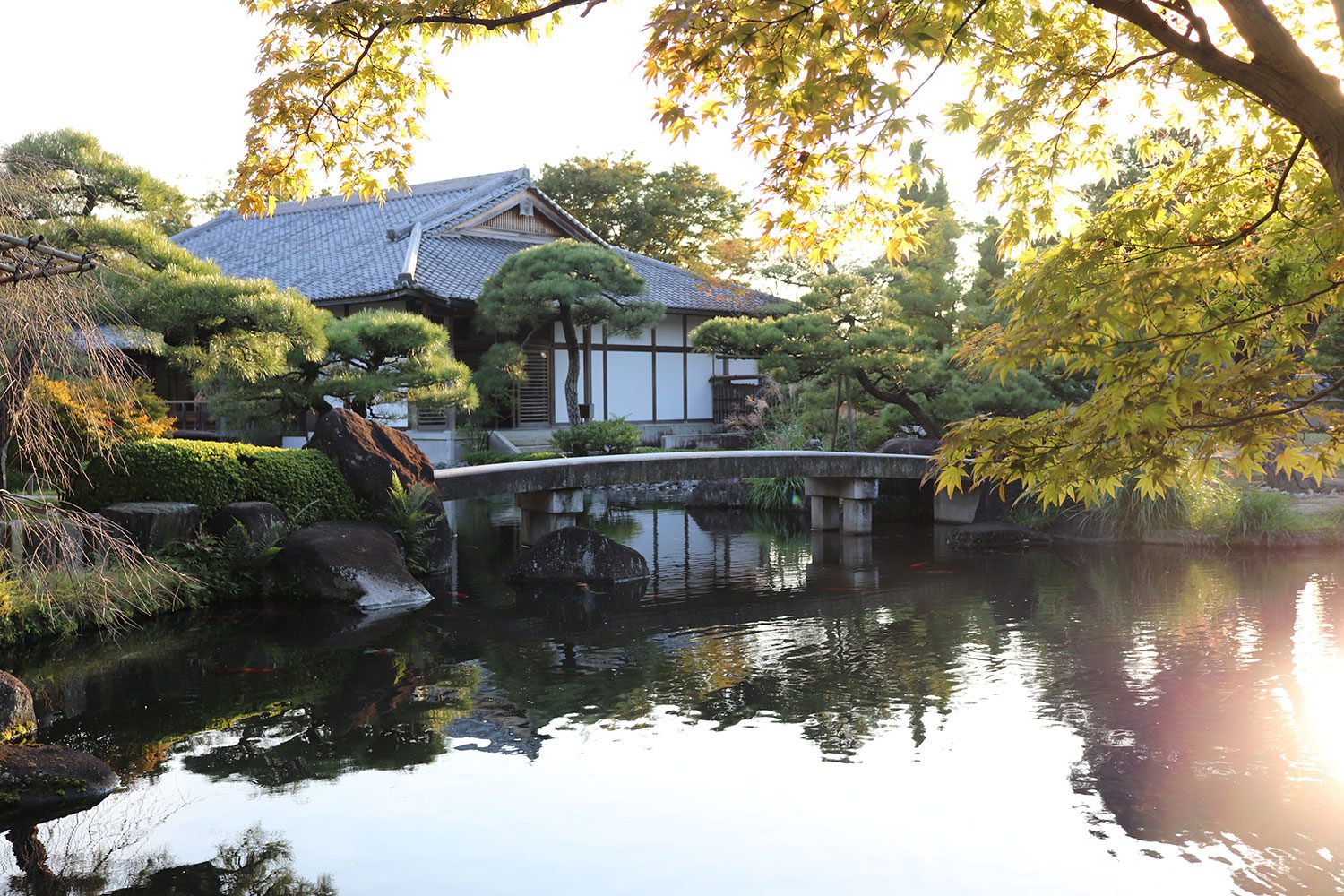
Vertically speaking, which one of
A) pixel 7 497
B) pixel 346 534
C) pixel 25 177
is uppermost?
pixel 25 177

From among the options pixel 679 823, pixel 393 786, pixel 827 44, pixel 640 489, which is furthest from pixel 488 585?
pixel 640 489

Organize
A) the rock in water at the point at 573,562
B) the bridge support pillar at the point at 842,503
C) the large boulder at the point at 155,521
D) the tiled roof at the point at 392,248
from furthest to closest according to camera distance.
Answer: the tiled roof at the point at 392,248 → the bridge support pillar at the point at 842,503 → the rock in water at the point at 573,562 → the large boulder at the point at 155,521

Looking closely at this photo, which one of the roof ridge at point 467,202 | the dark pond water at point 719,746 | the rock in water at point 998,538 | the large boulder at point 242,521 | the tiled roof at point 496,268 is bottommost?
the dark pond water at point 719,746

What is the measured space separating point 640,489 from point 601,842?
1641cm

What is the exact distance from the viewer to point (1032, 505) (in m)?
15.5

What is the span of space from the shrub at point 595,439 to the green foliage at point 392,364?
5917 mm

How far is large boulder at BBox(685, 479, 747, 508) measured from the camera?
18641mm

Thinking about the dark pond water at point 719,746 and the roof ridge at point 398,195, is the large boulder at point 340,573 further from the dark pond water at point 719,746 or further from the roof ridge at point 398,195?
the roof ridge at point 398,195

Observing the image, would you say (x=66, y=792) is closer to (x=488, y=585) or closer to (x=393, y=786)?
(x=393, y=786)

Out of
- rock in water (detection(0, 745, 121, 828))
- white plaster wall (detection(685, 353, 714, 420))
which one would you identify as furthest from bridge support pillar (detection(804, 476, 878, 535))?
rock in water (detection(0, 745, 121, 828))

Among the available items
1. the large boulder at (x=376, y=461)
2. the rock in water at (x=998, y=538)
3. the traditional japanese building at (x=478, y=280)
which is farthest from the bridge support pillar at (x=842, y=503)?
the traditional japanese building at (x=478, y=280)

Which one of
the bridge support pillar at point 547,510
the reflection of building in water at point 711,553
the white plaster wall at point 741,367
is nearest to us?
the reflection of building in water at point 711,553

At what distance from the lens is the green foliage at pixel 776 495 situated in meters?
18.2

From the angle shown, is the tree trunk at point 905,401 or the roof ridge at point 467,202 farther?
the roof ridge at point 467,202
